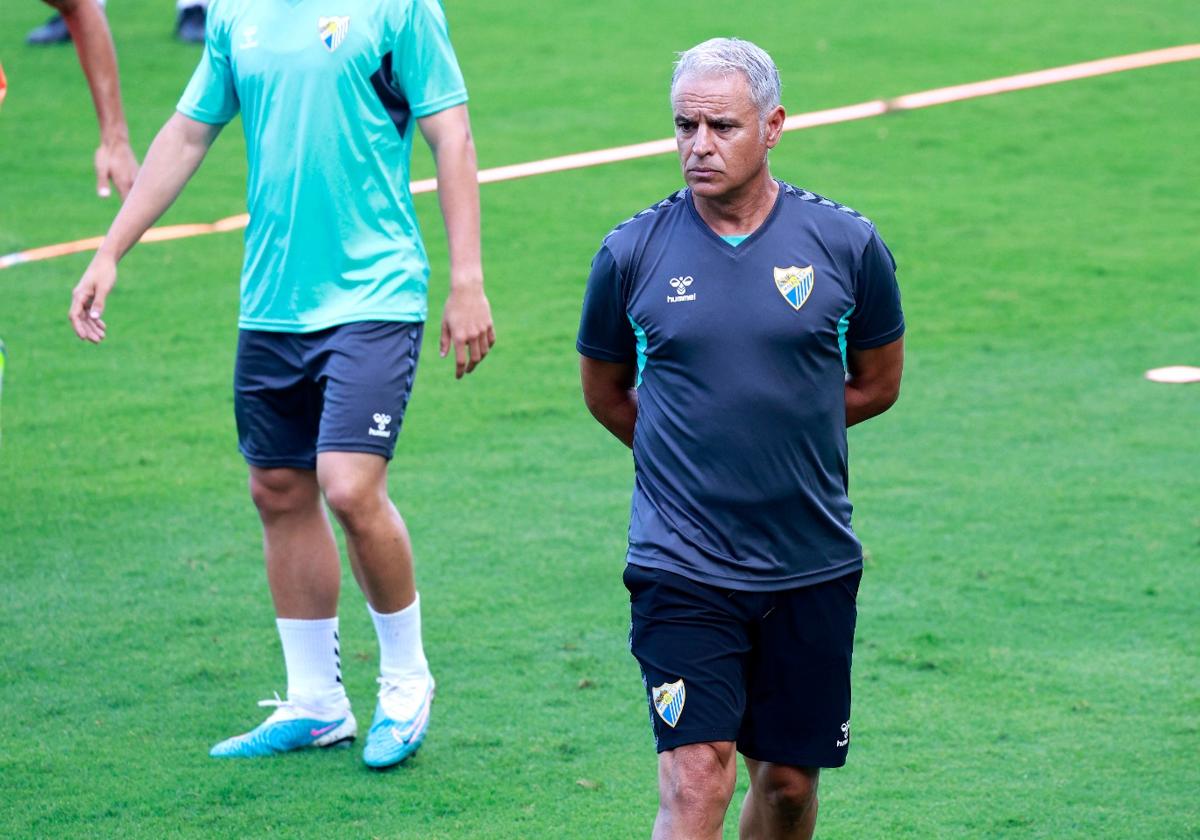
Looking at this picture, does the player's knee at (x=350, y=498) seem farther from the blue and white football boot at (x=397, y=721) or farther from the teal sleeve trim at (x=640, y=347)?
the teal sleeve trim at (x=640, y=347)

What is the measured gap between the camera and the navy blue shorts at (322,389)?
15.8 feet

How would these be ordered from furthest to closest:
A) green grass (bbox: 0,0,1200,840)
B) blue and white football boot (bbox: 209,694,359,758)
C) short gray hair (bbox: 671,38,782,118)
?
blue and white football boot (bbox: 209,694,359,758) < green grass (bbox: 0,0,1200,840) < short gray hair (bbox: 671,38,782,118)

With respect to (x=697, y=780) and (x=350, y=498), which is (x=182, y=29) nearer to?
(x=350, y=498)

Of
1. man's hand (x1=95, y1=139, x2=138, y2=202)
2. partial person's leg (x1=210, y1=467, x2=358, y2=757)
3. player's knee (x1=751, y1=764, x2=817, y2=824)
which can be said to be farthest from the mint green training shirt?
player's knee (x1=751, y1=764, x2=817, y2=824)

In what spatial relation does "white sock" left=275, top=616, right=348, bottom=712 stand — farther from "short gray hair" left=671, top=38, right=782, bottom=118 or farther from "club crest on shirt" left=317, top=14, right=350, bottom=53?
"short gray hair" left=671, top=38, right=782, bottom=118

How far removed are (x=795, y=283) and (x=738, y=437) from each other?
1.11ft

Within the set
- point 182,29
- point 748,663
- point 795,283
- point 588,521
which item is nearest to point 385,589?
point 748,663

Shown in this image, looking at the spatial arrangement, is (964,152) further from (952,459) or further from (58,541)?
(58,541)

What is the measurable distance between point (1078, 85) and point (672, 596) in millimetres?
12235

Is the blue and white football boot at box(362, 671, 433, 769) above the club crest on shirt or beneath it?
beneath

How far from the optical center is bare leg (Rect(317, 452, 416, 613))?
4.78m

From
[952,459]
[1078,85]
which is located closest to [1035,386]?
[952,459]

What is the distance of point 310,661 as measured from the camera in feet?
16.8

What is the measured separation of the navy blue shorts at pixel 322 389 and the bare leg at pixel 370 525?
45 mm
